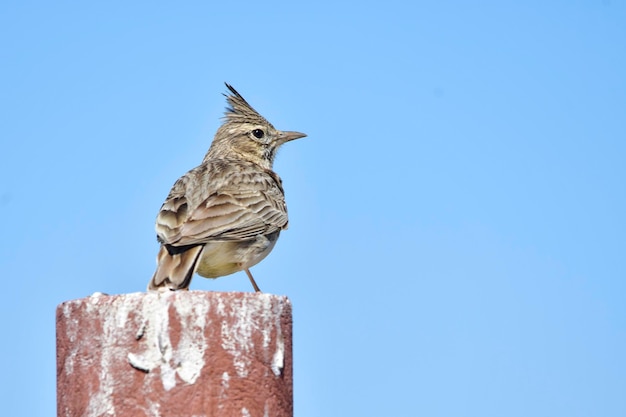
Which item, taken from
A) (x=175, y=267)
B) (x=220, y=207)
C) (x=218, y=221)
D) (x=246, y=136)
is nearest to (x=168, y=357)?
(x=175, y=267)

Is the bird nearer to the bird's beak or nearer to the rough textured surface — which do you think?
the bird's beak

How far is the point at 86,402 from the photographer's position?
477cm

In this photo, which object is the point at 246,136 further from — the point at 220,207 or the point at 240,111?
the point at 220,207

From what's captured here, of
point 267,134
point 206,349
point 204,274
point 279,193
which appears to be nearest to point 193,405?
point 206,349

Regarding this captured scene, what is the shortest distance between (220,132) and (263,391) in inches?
264

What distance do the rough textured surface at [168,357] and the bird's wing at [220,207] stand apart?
2.15m

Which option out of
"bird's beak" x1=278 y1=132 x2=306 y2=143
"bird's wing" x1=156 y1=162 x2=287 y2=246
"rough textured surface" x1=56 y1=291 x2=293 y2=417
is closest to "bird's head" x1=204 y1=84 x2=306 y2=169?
"bird's beak" x1=278 y1=132 x2=306 y2=143

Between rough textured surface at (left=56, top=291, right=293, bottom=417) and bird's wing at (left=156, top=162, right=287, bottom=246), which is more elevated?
bird's wing at (left=156, top=162, right=287, bottom=246)

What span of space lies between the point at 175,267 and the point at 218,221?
4.42 ft

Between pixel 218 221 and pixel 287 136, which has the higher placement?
pixel 287 136

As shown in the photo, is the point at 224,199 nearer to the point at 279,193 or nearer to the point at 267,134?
the point at 279,193

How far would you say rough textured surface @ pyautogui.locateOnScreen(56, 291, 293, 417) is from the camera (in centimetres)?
468

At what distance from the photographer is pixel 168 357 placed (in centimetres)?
468

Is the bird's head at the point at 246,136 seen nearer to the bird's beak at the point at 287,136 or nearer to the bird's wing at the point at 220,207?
the bird's beak at the point at 287,136
